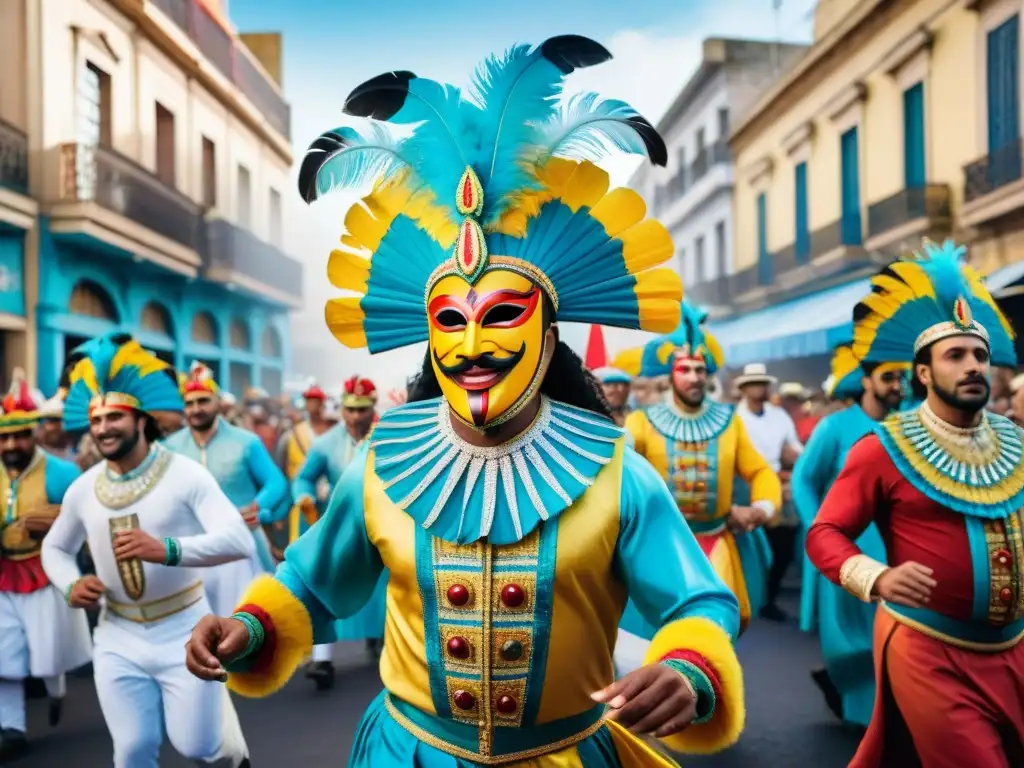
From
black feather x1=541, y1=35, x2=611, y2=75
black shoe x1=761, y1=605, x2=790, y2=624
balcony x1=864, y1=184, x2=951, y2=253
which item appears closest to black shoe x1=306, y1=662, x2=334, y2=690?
black shoe x1=761, y1=605, x2=790, y2=624

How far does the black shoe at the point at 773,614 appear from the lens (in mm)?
9005

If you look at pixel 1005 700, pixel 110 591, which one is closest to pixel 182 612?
pixel 110 591

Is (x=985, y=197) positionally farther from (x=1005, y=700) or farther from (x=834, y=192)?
(x=1005, y=700)

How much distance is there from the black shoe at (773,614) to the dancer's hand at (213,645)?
23.9ft

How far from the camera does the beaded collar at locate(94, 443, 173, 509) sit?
4492mm

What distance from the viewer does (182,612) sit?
14.9 feet

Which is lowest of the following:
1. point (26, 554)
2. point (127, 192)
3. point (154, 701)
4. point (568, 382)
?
point (154, 701)

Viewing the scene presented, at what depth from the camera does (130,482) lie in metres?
4.53

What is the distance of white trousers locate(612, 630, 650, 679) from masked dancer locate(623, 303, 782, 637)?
0.68 meters

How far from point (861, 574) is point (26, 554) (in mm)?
5093

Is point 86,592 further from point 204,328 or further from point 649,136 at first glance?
point 204,328

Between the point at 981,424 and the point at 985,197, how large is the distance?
465 inches

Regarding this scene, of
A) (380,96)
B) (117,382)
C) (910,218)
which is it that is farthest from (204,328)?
(380,96)

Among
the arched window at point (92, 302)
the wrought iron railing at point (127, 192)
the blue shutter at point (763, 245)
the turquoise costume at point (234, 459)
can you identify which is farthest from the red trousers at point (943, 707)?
the blue shutter at point (763, 245)
